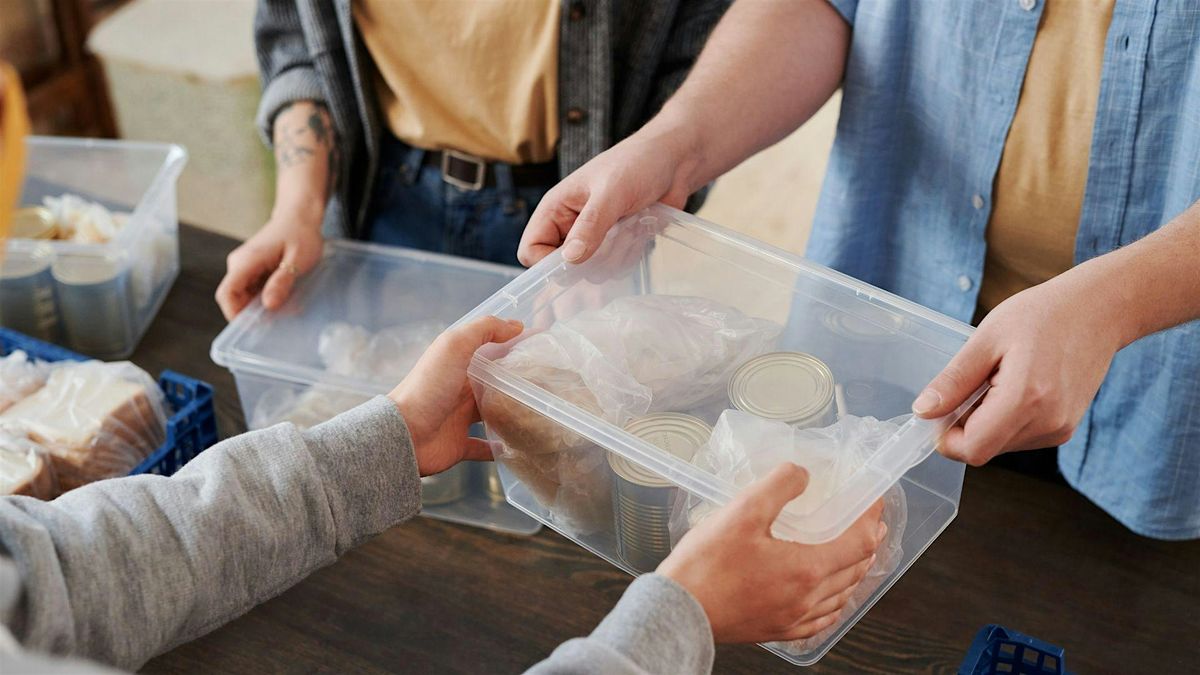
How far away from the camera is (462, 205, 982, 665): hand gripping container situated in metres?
0.82

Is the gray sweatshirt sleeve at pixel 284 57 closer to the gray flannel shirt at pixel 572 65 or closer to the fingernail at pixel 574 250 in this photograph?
the gray flannel shirt at pixel 572 65

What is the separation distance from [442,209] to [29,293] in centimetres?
55

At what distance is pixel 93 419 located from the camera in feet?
3.68

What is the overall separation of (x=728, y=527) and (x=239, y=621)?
1.74ft

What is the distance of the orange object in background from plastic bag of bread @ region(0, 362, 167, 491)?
0.62m

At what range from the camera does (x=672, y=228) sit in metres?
1.06

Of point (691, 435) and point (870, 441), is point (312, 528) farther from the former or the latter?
point (870, 441)

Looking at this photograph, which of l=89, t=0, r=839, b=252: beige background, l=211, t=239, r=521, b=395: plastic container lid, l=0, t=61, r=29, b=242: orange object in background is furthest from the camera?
l=89, t=0, r=839, b=252: beige background

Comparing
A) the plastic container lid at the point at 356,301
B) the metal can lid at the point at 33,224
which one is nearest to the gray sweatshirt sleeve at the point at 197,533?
the plastic container lid at the point at 356,301

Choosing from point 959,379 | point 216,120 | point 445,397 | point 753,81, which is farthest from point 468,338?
point 216,120

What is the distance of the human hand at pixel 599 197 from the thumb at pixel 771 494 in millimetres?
328

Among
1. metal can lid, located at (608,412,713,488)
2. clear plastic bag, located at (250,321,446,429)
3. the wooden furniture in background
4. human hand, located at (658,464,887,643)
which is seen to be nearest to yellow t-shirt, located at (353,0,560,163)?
clear plastic bag, located at (250,321,446,429)

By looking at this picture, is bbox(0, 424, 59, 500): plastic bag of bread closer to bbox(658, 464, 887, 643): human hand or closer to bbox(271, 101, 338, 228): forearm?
bbox(271, 101, 338, 228): forearm

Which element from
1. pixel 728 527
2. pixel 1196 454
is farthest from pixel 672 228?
pixel 1196 454
